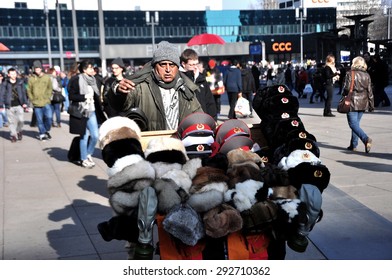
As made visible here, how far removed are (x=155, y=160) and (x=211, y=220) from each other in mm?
479

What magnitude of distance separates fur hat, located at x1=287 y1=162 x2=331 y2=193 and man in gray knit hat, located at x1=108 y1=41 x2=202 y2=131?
54.3 inches

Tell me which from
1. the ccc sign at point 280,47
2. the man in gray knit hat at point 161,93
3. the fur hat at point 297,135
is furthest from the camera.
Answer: the ccc sign at point 280,47

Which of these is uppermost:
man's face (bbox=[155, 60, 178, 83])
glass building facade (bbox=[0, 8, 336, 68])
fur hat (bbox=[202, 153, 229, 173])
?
glass building facade (bbox=[0, 8, 336, 68])

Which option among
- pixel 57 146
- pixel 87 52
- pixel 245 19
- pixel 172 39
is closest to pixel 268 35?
pixel 245 19

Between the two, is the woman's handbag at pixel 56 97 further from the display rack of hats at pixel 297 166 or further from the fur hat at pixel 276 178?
the fur hat at pixel 276 178

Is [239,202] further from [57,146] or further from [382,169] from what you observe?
[57,146]

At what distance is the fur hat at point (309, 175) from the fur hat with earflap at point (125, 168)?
764mm

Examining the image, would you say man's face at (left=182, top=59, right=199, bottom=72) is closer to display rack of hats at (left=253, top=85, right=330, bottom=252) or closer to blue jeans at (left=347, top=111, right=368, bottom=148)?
display rack of hats at (left=253, top=85, right=330, bottom=252)

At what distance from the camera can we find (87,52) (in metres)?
89.6

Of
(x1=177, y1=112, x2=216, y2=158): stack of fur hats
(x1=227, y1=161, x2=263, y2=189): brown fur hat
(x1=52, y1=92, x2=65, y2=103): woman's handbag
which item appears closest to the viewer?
(x1=227, y1=161, x2=263, y2=189): brown fur hat

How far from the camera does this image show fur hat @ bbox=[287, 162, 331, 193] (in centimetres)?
276

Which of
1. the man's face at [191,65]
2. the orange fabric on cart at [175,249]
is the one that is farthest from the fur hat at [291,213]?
the man's face at [191,65]

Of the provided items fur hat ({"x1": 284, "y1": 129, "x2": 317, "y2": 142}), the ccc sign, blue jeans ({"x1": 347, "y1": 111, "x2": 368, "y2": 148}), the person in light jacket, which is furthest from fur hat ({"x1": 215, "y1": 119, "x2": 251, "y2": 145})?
the ccc sign

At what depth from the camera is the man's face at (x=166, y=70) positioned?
12.4ft
